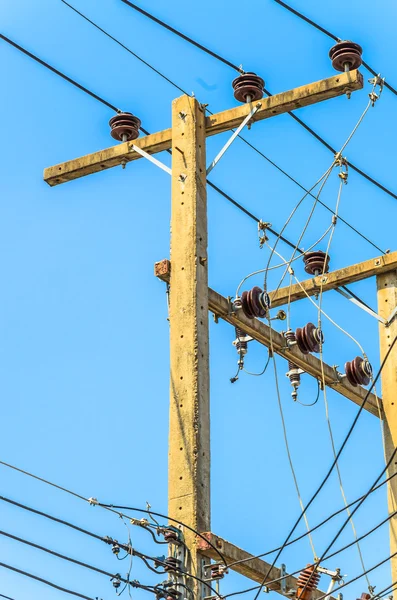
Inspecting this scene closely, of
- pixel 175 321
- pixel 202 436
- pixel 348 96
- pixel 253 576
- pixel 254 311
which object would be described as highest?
pixel 348 96

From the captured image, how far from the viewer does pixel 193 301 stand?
1166 cm

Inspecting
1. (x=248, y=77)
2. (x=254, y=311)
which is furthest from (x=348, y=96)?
(x=254, y=311)

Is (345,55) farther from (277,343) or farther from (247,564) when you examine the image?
(247,564)

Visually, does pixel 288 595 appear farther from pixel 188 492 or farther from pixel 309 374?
pixel 309 374

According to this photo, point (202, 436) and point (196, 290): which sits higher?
point (196, 290)

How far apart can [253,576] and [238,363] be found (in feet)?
8.07

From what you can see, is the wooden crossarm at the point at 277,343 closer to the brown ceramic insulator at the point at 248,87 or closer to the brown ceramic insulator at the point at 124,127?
the brown ceramic insulator at the point at 248,87

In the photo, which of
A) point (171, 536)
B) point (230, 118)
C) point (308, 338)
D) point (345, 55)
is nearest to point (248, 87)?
point (230, 118)

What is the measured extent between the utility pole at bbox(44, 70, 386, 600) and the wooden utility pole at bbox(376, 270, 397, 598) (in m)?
1.06

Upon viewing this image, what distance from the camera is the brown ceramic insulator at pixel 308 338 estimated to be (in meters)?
14.0

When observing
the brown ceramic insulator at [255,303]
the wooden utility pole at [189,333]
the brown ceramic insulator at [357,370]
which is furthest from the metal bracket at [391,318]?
the wooden utility pole at [189,333]

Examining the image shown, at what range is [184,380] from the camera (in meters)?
11.4

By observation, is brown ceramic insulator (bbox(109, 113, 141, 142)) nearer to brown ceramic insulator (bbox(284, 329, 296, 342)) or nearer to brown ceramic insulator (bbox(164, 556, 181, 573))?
brown ceramic insulator (bbox(284, 329, 296, 342))

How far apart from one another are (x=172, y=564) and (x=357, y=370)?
14.4ft
